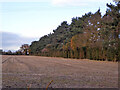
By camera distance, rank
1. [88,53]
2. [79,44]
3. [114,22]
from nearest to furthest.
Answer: [114,22], [88,53], [79,44]

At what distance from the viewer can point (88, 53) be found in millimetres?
41656

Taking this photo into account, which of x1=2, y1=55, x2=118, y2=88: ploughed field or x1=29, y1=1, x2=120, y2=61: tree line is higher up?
x1=29, y1=1, x2=120, y2=61: tree line

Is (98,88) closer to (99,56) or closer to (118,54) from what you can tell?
(118,54)

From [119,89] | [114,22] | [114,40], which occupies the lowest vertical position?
[119,89]

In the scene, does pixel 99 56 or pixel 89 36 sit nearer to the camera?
pixel 99 56

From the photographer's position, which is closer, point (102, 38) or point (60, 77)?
point (60, 77)

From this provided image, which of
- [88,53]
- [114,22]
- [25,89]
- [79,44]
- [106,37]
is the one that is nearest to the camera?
[25,89]

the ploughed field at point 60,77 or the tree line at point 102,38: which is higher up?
the tree line at point 102,38

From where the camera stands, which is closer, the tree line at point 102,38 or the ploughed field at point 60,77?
the ploughed field at point 60,77

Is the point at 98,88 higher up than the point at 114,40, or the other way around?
the point at 114,40

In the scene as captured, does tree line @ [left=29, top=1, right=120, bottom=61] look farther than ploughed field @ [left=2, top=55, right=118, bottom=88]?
Yes

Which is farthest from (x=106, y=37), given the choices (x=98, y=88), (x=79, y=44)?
(x=98, y=88)

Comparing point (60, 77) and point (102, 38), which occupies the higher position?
point (102, 38)

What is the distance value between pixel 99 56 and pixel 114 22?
6.52 metres
